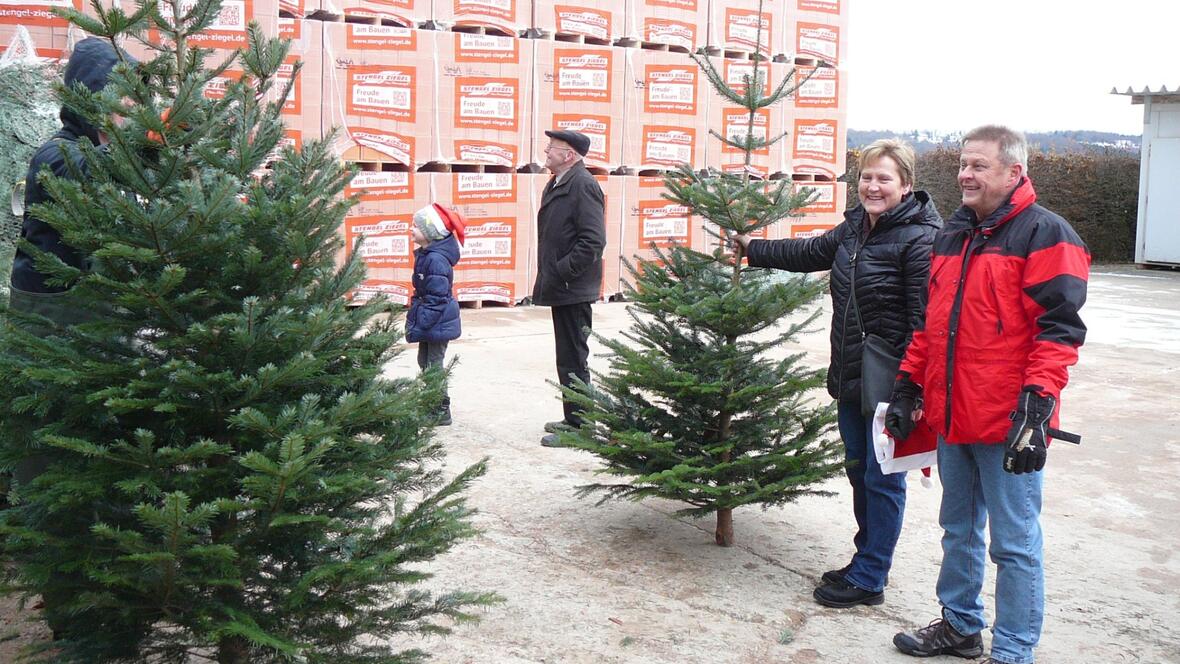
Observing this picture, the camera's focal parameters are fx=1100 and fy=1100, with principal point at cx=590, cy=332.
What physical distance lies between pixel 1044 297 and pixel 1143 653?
5.26ft

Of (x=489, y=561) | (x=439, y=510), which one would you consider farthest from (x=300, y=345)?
(x=489, y=561)

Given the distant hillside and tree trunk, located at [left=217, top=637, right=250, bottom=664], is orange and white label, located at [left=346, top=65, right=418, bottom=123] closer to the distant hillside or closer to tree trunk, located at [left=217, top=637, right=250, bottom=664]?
tree trunk, located at [left=217, top=637, right=250, bottom=664]

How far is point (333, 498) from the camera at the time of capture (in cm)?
296

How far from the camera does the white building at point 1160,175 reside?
69.0 ft

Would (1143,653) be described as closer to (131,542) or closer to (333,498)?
(333,498)

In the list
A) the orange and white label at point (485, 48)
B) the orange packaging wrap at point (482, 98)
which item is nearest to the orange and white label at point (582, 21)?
the orange packaging wrap at point (482, 98)

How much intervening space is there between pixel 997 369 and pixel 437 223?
452 centimetres

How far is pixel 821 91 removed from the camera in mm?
14141

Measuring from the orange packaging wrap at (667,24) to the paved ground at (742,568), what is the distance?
20.4 feet

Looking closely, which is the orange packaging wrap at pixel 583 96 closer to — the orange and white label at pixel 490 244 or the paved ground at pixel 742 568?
the orange and white label at pixel 490 244

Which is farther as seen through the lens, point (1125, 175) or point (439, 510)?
point (1125, 175)

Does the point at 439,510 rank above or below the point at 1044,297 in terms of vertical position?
below

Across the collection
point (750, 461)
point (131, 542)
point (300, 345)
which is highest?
point (300, 345)

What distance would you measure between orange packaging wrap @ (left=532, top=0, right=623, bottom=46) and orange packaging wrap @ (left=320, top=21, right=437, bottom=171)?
143 cm
